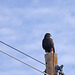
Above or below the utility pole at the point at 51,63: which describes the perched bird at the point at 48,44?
above

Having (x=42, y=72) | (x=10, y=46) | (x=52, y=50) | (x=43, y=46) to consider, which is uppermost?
(x=43, y=46)

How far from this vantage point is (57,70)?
6.30m

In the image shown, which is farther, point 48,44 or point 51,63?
point 48,44

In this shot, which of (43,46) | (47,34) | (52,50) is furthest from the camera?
(47,34)

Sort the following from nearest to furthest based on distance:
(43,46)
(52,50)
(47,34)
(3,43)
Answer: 1. (3,43)
2. (52,50)
3. (43,46)
4. (47,34)

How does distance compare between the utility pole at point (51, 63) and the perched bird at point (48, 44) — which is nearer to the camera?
the utility pole at point (51, 63)

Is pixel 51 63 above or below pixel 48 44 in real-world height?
below

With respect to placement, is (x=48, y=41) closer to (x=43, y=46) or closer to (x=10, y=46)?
(x=43, y=46)

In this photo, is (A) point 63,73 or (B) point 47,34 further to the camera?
(B) point 47,34

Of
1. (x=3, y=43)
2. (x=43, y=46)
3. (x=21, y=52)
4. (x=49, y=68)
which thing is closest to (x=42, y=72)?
(x=49, y=68)

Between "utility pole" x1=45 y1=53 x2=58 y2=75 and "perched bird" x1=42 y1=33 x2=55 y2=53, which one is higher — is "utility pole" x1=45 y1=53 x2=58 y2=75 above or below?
below

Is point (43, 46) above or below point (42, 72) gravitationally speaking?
above

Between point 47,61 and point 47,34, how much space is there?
2934 millimetres

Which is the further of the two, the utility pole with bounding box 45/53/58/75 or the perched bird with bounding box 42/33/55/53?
the perched bird with bounding box 42/33/55/53
